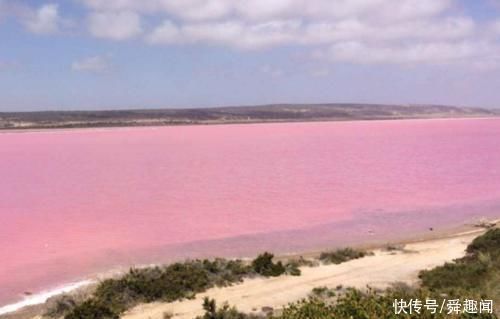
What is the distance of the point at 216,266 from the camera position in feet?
44.8

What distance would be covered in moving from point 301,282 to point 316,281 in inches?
13.1

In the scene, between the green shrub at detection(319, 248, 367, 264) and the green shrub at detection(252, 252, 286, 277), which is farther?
the green shrub at detection(319, 248, 367, 264)

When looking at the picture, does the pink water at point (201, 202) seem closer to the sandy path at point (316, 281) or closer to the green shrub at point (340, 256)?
the green shrub at point (340, 256)

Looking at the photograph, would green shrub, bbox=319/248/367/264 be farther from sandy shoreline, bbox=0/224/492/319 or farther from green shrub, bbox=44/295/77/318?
green shrub, bbox=44/295/77/318

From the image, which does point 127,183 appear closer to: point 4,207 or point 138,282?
point 4,207

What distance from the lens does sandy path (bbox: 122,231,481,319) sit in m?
11.0

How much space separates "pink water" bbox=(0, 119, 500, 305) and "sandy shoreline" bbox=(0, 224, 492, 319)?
1588 mm

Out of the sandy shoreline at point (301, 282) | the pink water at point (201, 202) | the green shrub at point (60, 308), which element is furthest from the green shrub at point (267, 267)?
the pink water at point (201, 202)

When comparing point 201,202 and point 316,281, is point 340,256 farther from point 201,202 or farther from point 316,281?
A: point 201,202

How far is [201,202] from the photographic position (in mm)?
28328

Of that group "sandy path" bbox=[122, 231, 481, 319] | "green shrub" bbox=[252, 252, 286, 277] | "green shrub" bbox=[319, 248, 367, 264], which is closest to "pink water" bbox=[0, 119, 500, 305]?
"green shrub" bbox=[319, 248, 367, 264]

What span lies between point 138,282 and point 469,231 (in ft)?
41.5

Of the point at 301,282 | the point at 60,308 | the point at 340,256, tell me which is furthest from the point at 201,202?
the point at 60,308

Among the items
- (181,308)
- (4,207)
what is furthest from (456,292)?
(4,207)
